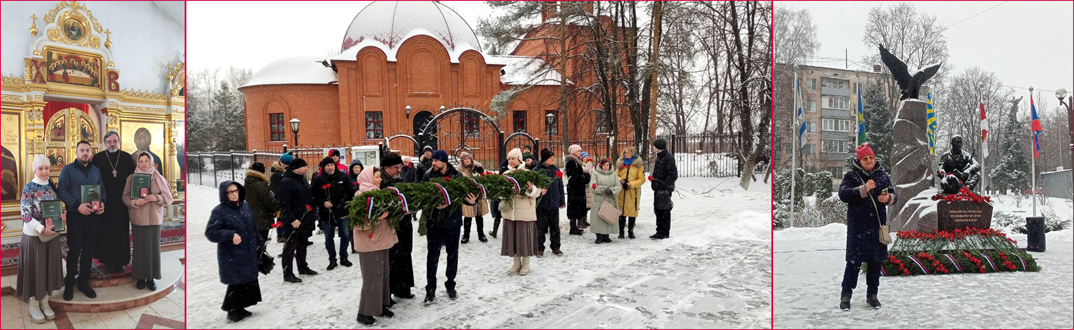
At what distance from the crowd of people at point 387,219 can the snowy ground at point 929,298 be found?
239 cm

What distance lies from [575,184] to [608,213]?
85cm

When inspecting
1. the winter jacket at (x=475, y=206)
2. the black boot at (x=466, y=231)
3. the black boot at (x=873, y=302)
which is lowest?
the black boot at (x=873, y=302)

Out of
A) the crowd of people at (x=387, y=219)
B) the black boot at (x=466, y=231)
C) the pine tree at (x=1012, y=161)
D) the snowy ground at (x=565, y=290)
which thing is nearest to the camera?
the crowd of people at (x=387, y=219)

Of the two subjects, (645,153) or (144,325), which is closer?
(144,325)

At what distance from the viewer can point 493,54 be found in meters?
28.2

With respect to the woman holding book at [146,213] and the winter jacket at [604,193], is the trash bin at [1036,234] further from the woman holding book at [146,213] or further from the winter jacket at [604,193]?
the woman holding book at [146,213]

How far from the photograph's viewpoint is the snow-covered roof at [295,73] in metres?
27.3

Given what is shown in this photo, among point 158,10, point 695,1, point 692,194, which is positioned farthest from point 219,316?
point 695,1

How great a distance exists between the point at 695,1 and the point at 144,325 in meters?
15.0

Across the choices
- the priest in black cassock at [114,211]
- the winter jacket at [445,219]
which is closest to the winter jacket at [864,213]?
the winter jacket at [445,219]

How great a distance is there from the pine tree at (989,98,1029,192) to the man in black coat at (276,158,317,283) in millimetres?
13896

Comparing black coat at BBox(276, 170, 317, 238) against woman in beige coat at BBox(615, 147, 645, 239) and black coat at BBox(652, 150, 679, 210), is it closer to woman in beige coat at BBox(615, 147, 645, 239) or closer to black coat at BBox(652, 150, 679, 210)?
woman in beige coat at BBox(615, 147, 645, 239)

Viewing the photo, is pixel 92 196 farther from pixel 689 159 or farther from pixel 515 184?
pixel 689 159

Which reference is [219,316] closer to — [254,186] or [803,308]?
[254,186]
